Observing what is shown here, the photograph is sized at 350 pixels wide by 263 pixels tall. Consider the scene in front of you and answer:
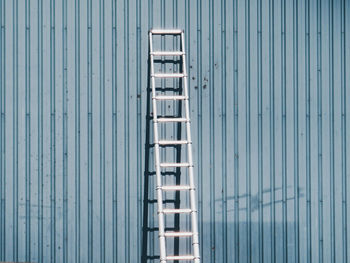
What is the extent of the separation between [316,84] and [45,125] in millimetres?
3641

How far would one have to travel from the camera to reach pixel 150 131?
21.9ft

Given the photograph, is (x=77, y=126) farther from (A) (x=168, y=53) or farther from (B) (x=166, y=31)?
(B) (x=166, y=31)

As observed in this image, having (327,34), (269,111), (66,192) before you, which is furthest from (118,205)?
(327,34)

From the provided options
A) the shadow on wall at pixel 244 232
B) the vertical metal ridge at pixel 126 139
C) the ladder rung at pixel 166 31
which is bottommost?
the shadow on wall at pixel 244 232

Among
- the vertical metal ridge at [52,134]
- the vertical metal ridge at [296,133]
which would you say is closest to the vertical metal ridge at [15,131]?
the vertical metal ridge at [52,134]

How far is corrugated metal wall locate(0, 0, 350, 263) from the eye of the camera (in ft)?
21.6

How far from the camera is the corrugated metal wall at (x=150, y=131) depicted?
657cm

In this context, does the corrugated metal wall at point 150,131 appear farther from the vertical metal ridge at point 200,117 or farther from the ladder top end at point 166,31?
the ladder top end at point 166,31

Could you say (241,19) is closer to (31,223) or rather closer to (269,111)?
(269,111)

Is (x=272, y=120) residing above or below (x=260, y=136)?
above

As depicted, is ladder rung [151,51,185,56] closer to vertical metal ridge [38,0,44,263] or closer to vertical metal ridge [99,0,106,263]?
vertical metal ridge [99,0,106,263]

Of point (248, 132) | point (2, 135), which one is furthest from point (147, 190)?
point (2, 135)

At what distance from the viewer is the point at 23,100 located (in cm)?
661

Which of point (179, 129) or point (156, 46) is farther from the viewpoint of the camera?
point (156, 46)
